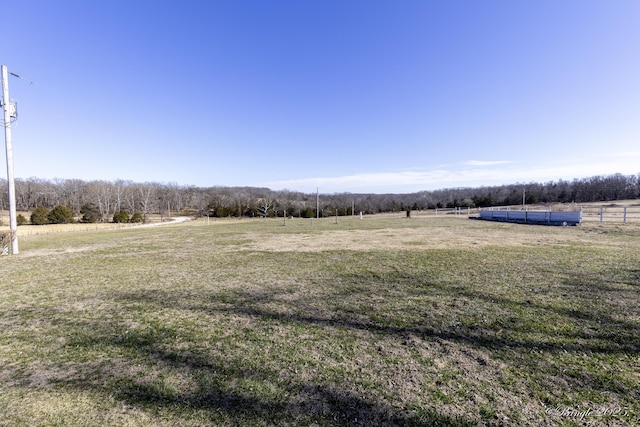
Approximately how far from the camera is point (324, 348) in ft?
11.3

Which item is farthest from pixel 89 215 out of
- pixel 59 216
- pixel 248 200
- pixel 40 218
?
pixel 248 200

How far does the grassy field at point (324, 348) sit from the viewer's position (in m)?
2.38

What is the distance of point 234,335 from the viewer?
380cm

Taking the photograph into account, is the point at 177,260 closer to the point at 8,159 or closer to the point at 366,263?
the point at 366,263

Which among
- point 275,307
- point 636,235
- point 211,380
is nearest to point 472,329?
point 275,307

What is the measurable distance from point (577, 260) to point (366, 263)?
622 centimetres

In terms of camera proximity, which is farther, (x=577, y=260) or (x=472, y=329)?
(x=577, y=260)

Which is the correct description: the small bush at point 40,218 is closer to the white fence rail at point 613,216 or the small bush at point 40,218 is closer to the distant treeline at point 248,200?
the distant treeline at point 248,200

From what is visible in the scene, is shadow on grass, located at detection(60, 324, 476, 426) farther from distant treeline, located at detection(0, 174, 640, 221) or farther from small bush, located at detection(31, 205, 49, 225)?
small bush, located at detection(31, 205, 49, 225)

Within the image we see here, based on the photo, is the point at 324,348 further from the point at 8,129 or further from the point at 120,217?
the point at 120,217

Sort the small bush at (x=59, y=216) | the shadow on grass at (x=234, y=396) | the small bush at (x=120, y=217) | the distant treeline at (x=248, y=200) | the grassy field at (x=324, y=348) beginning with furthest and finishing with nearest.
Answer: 1. the distant treeline at (x=248, y=200)
2. the small bush at (x=120, y=217)
3. the small bush at (x=59, y=216)
4. the grassy field at (x=324, y=348)
5. the shadow on grass at (x=234, y=396)

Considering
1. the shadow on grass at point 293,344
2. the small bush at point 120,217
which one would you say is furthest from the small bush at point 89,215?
the shadow on grass at point 293,344

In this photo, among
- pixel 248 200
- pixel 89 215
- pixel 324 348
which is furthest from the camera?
pixel 248 200

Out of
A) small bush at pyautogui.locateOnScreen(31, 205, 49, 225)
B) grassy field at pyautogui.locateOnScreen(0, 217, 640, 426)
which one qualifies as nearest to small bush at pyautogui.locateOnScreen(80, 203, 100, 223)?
small bush at pyautogui.locateOnScreen(31, 205, 49, 225)
